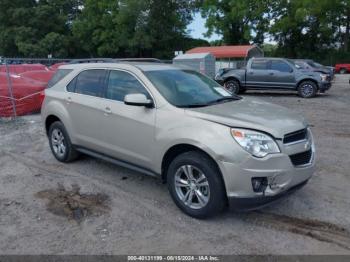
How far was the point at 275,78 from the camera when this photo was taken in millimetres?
15523

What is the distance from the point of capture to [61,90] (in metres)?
6.03

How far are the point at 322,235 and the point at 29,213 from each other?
3.29m

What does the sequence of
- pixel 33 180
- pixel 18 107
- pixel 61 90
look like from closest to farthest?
1. pixel 33 180
2. pixel 61 90
3. pixel 18 107

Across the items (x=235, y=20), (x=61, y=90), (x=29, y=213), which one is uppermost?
(x=235, y=20)

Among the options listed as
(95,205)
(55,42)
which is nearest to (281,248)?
(95,205)

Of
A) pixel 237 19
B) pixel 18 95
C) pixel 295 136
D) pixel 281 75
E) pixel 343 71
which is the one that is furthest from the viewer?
pixel 237 19

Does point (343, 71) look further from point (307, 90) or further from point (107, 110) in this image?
point (107, 110)

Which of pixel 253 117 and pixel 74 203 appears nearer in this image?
pixel 253 117

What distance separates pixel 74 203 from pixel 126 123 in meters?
1.19

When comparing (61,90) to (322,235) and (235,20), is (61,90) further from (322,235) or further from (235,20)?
(235,20)

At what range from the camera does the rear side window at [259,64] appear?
15918 millimetres

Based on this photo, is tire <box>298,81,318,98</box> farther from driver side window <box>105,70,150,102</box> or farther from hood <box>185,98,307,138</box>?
driver side window <box>105,70,150,102</box>

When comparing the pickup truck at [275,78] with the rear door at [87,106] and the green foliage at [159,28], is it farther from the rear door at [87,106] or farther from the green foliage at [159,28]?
the green foliage at [159,28]

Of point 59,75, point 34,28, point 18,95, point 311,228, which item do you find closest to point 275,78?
point 18,95
